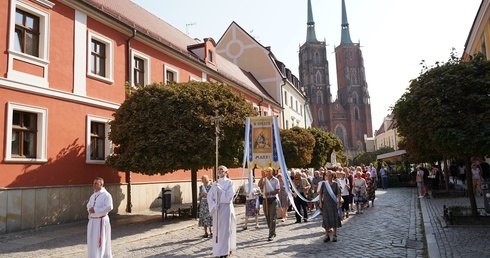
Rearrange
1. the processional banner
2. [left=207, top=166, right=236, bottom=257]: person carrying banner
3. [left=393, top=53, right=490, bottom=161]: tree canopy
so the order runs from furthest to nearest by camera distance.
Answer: the processional banner → [left=393, top=53, right=490, bottom=161]: tree canopy → [left=207, top=166, right=236, bottom=257]: person carrying banner

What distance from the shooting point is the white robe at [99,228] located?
7.50m

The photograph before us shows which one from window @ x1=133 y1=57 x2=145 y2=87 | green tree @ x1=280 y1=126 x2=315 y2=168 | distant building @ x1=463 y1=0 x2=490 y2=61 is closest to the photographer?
window @ x1=133 y1=57 x2=145 y2=87

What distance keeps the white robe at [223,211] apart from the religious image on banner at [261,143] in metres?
4.88

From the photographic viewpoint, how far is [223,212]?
8.49 metres

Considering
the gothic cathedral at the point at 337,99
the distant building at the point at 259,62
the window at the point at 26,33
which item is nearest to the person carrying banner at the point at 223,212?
the window at the point at 26,33

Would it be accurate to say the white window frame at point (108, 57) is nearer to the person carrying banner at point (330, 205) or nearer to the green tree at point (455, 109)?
the person carrying banner at point (330, 205)

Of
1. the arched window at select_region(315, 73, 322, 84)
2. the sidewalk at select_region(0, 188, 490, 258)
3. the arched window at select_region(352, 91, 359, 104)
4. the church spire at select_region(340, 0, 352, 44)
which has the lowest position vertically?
the sidewalk at select_region(0, 188, 490, 258)

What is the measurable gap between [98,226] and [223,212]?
8.29 ft

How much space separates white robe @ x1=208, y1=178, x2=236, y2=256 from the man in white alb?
84.1 inches

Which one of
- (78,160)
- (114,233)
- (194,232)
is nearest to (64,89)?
(78,160)

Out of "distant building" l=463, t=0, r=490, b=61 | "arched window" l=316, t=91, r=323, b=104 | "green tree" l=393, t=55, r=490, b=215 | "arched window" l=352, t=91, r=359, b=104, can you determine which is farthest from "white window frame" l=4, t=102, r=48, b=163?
"arched window" l=352, t=91, r=359, b=104

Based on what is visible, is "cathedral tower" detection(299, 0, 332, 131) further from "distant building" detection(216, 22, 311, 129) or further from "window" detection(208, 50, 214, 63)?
"window" detection(208, 50, 214, 63)

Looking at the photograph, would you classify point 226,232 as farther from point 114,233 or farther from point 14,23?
point 14,23

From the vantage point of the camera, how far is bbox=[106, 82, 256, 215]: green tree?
44.1 ft
